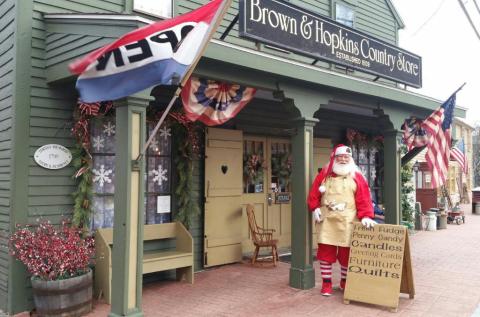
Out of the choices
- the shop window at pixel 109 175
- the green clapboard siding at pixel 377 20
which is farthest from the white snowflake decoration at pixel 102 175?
the green clapboard siding at pixel 377 20

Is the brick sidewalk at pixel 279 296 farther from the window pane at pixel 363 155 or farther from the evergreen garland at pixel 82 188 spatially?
the window pane at pixel 363 155

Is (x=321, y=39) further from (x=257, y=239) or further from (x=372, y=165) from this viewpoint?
(x=372, y=165)

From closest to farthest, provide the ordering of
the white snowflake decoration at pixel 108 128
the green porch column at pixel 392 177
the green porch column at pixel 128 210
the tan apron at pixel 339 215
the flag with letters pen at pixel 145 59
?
1. the flag with letters pen at pixel 145 59
2. the green porch column at pixel 128 210
3. the tan apron at pixel 339 215
4. the white snowflake decoration at pixel 108 128
5. the green porch column at pixel 392 177

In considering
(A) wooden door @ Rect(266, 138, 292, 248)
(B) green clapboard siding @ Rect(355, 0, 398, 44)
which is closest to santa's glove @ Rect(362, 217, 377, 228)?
(A) wooden door @ Rect(266, 138, 292, 248)

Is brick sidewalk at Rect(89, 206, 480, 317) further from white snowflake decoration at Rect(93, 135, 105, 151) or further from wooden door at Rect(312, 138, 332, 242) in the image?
wooden door at Rect(312, 138, 332, 242)

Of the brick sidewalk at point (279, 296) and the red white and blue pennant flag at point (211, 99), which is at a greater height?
the red white and blue pennant flag at point (211, 99)

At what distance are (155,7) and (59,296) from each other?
4.22 m

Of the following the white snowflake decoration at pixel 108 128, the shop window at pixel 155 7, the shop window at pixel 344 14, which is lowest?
the white snowflake decoration at pixel 108 128

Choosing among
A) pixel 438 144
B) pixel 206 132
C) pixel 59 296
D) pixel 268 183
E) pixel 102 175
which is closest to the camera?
pixel 59 296

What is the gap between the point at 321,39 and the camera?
20.2ft

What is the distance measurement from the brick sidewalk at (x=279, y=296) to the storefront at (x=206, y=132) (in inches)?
17.2

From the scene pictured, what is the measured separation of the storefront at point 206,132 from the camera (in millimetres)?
4887

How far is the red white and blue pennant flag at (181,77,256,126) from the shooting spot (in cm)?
528

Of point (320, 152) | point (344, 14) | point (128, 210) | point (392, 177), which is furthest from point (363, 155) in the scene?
point (128, 210)
